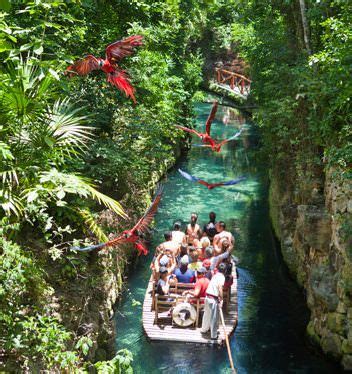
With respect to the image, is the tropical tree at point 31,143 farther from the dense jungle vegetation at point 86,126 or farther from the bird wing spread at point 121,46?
the bird wing spread at point 121,46

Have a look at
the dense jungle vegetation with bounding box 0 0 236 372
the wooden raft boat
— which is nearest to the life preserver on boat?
the wooden raft boat

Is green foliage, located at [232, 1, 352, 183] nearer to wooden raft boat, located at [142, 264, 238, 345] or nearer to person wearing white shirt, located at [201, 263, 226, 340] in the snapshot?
person wearing white shirt, located at [201, 263, 226, 340]

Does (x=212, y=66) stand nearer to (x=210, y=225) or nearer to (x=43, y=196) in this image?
(x=210, y=225)

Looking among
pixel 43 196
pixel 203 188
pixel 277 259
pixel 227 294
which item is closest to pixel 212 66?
pixel 203 188

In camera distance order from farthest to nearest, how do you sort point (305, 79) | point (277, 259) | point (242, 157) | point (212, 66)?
point (212, 66) → point (242, 157) → point (277, 259) → point (305, 79)

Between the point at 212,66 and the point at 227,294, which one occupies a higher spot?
the point at 212,66

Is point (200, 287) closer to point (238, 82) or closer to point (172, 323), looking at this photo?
point (172, 323)
